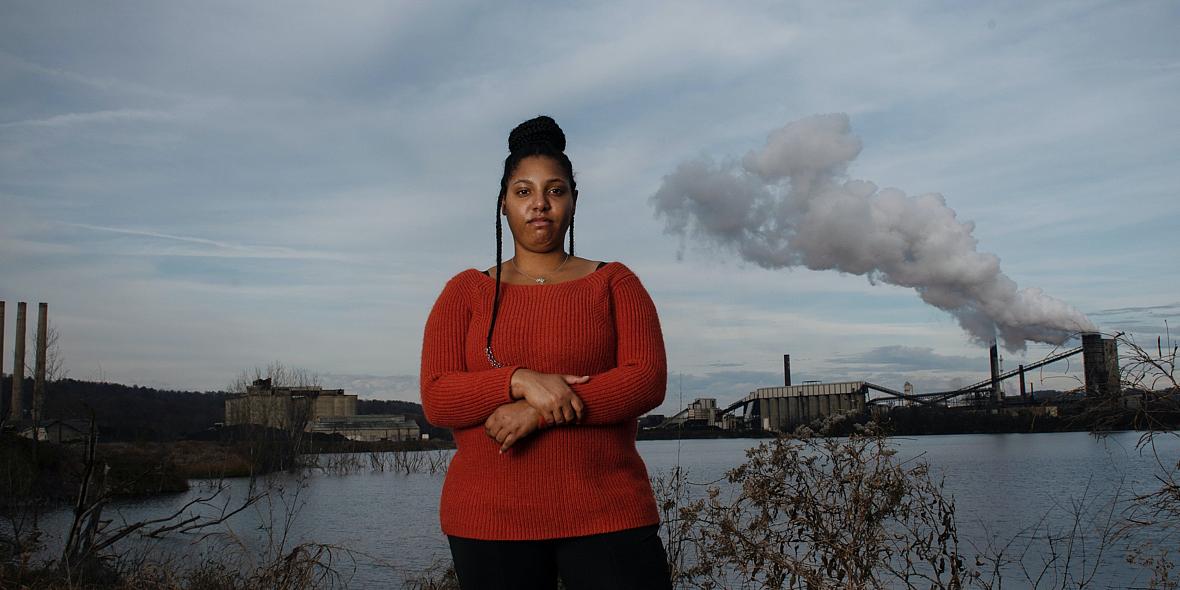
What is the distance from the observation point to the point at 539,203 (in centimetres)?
191

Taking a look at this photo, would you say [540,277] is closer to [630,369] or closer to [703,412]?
[630,369]

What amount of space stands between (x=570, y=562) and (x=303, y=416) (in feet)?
120

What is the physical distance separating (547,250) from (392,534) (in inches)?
614

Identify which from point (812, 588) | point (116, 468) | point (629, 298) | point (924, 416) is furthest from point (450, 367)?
point (924, 416)

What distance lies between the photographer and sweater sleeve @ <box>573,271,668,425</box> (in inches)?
67.7

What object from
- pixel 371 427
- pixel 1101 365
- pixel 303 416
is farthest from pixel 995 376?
pixel 1101 365

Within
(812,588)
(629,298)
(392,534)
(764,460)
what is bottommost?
(392,534)

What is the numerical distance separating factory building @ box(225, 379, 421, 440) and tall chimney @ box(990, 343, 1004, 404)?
156 feet

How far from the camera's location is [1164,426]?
4.04 metres

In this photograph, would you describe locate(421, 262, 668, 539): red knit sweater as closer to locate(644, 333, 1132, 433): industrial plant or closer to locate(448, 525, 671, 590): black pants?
locate(448, 525, 671, 590): black pants

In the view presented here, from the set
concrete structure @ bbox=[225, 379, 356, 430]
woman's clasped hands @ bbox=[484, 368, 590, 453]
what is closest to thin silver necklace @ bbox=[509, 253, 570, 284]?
woman's clasped hands @ bbox=[484, 368, 590, 453]

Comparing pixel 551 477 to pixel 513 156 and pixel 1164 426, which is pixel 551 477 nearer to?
pixel 513 156

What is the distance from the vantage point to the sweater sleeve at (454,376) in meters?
1.72

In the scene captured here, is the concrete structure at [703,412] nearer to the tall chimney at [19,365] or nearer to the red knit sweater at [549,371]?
the tall chimney at [19,365]
